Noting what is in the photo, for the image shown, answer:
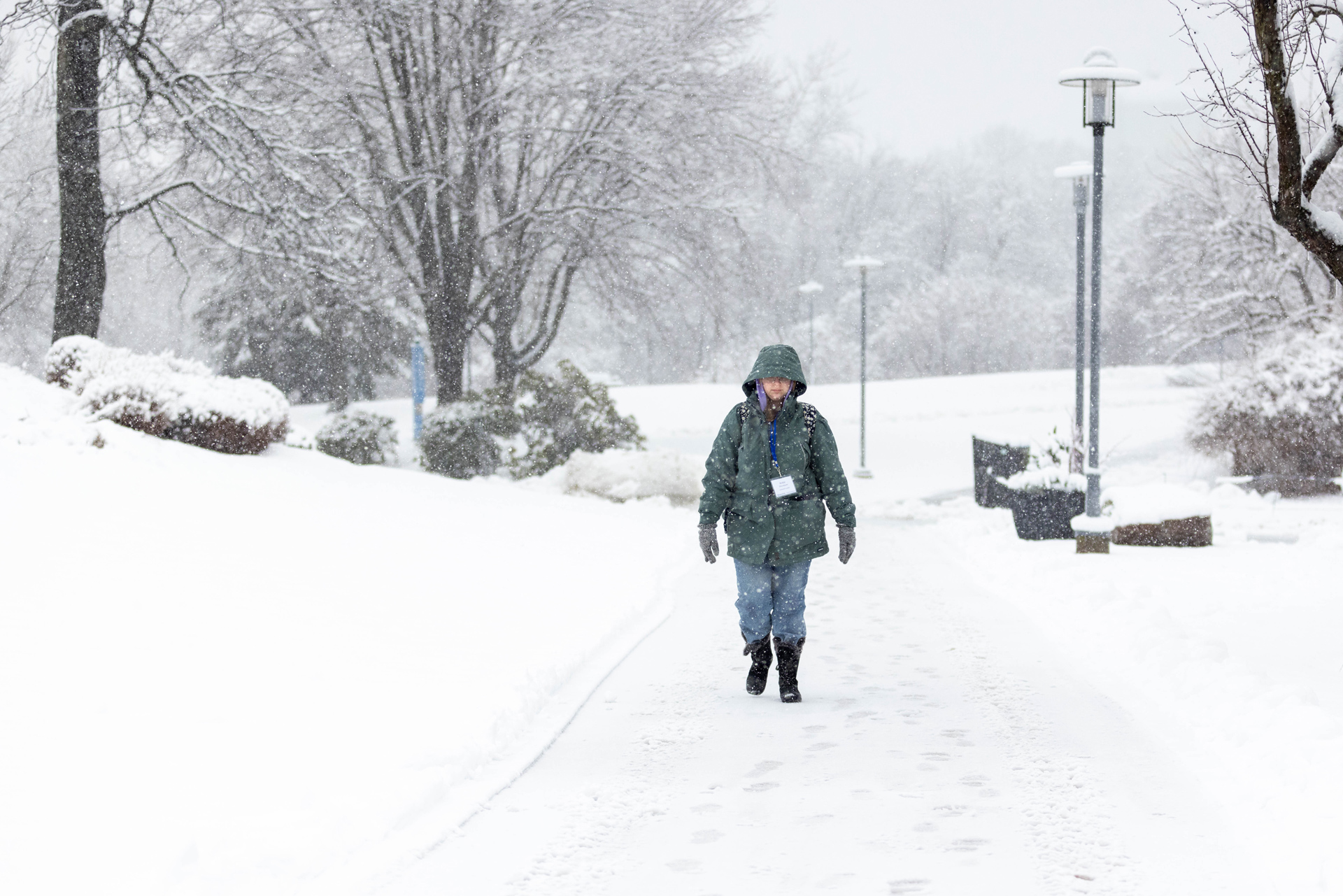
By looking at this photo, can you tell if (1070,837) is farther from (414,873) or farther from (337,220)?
(337,220)

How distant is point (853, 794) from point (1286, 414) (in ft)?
61.5

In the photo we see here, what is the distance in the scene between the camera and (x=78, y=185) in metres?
15.3

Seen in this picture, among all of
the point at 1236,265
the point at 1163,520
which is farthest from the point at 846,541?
the point at 1236,265

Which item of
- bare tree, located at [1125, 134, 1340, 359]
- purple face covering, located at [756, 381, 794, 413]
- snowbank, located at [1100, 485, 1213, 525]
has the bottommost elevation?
snowbank, located at [1100, 485, 1213, 525]

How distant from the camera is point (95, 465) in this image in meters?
9.84

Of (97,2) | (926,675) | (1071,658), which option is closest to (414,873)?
(926,675)

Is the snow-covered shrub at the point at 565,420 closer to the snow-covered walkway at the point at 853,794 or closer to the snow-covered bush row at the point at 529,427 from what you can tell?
the snow-covered bush row at the point at 529,427

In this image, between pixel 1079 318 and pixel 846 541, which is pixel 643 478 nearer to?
pixel 1079 318

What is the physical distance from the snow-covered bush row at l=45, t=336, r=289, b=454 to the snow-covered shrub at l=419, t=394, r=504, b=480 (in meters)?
6.96

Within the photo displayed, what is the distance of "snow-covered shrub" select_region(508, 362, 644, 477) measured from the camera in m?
21.2

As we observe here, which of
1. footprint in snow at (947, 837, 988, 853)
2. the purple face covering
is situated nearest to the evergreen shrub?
the purple face covering

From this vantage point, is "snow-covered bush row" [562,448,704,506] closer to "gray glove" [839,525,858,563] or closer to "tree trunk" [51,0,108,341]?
"tree trunk" [51,0,108,341]

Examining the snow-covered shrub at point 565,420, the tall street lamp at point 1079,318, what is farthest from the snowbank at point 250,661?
the snow-covered shrub at point 565,420

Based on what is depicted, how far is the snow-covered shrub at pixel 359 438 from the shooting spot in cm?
2252
